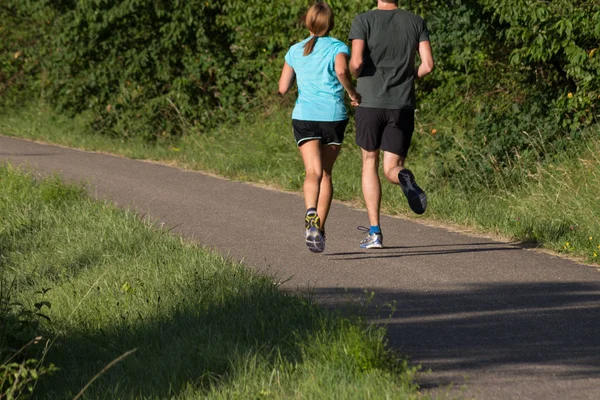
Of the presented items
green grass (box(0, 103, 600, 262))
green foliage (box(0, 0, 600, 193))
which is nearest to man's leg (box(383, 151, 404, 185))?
green grass (box(0, 103, 600, 262))

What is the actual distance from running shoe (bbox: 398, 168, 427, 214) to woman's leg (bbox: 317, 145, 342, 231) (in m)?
0.54

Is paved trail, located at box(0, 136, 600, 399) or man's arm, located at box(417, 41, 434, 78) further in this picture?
man's arm, located at box(417, 41, 434, 78)

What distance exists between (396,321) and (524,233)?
121 inches

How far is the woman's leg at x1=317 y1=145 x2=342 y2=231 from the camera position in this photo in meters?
8.20

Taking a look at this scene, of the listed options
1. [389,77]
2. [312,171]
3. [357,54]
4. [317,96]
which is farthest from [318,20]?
[312,171]

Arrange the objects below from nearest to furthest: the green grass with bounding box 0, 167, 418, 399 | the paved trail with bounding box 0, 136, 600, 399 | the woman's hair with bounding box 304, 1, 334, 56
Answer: the green grass with bounding box 0, 167, 418, 399 < the paved trail with bounding box 0, 136, 600, 399 < the woman's hair with bounding box 304, 1, 334, 56

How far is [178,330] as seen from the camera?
5891mm

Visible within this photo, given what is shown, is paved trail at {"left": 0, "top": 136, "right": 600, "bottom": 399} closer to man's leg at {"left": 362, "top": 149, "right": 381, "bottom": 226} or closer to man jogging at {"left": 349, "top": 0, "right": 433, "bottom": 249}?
man's leg at {"left": 362, "top": 149, "right": 381, "bottom": 226}

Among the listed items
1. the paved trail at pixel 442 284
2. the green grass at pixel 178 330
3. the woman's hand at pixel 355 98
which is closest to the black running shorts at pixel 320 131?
the woman's hand at pixel 355 98

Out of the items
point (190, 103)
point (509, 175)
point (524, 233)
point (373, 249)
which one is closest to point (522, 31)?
point (509, 175)

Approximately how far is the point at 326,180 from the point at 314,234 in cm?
62

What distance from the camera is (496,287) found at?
6945 millimetres

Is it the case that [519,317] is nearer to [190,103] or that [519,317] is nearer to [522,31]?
[522,31]

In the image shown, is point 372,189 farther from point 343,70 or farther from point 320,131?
point 343,70
